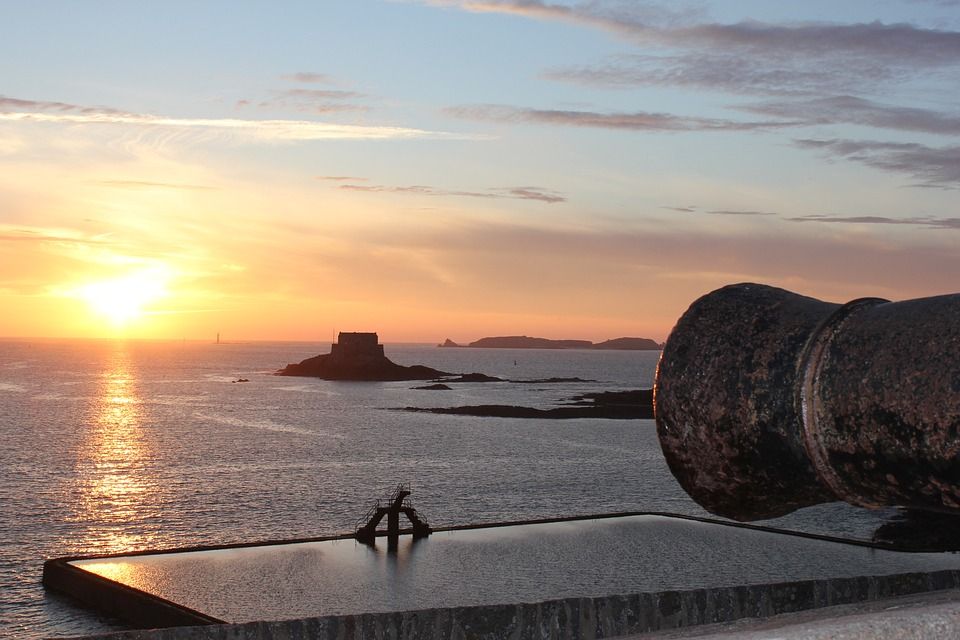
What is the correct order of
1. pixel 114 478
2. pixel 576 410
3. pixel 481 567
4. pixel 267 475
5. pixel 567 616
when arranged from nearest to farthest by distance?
pixel 567 616 → pixel 481 567 → pixel 267 475 → pixel 114 478 → pixel 576 410

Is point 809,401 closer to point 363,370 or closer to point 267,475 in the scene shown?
point 267,475

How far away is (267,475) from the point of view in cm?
5650

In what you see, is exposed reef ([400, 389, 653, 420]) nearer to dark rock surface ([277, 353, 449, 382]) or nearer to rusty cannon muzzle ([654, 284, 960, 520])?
dark rock surface ([277, 353, 449, 382])

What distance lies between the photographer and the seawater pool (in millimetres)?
25797

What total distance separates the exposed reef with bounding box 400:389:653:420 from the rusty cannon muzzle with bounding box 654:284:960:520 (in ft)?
291

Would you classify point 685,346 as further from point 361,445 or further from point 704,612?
point 361,445

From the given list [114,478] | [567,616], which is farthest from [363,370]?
[567,616]

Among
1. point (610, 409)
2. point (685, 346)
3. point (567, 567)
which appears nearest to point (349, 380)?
point (610, 409)

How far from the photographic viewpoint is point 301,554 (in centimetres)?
3181

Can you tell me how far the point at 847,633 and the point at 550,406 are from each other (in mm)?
103316

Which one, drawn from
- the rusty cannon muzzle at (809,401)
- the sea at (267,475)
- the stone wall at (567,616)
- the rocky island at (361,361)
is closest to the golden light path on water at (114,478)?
the sea at (267,475)

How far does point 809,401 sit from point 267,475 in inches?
2199

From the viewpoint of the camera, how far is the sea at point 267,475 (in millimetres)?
40344

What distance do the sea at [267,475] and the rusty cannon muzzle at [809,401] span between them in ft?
82.4
